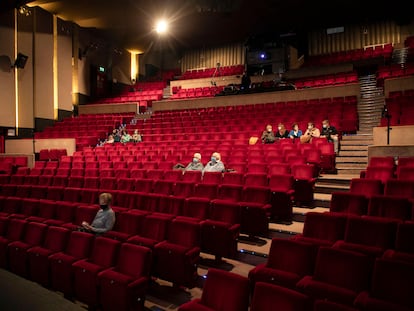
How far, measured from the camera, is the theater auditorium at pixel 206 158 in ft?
3.51

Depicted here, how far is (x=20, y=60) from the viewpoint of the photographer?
4582 millimetres

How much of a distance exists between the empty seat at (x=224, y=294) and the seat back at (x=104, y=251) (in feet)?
1.56

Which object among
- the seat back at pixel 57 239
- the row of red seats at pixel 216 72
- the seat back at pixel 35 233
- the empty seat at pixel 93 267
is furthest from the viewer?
the row of red seats at pixel 216 72

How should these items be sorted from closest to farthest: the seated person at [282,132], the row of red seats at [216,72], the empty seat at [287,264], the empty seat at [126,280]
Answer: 1. the empty seat at [287,264]
2. the empty seat at [126,280]
3. the seated person at [282,132]
4. the row of red seats at [216,72]

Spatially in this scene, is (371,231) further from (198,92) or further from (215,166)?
(198,92)

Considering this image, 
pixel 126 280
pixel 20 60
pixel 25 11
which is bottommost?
pixel 126 280

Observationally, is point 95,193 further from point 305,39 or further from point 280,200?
point 305,39

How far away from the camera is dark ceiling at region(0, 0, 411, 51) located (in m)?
4.75

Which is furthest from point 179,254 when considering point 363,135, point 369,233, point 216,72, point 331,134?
point 216,72

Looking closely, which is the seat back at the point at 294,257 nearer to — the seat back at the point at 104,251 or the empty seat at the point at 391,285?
the empty seat at the point at 391,285

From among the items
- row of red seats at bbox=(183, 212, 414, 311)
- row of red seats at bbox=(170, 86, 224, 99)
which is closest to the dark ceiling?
row of red seats at bbox=(170, 86, 224, 99)

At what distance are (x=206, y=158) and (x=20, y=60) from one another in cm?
338

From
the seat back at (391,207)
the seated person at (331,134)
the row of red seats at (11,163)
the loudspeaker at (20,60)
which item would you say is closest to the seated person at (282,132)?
the seated person at (331,134)

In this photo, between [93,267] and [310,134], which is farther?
[310,134]
